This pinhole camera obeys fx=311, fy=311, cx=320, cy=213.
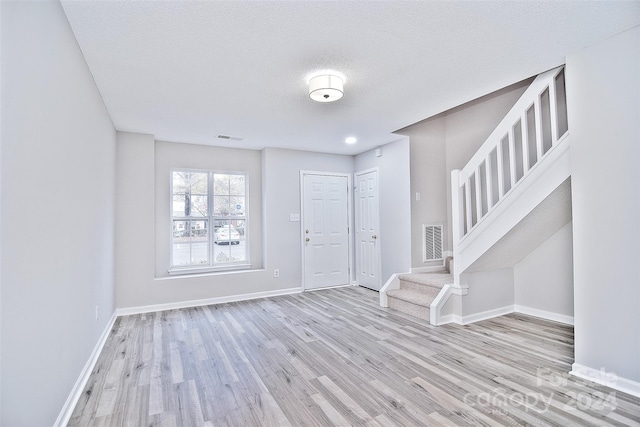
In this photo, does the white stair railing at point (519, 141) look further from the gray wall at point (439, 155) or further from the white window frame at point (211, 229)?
the white window frame at point (211, 229)

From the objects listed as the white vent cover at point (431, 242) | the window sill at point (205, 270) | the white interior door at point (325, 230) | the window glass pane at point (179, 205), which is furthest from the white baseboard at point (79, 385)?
the white vent cover at point (431, 242)

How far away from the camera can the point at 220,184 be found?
5.07 m

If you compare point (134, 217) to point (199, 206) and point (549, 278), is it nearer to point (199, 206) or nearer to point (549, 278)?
point (199, 206)

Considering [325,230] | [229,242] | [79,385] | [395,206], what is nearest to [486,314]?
[395,206]

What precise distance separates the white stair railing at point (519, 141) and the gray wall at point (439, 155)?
0.70 m

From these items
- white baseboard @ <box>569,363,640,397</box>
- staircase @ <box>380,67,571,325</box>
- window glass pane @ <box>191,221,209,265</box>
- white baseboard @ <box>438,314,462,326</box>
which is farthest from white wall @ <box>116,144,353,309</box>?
white baseboard @ <box>569,363,640,397</box>

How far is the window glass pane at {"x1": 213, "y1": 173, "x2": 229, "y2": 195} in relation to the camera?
504 centimetres

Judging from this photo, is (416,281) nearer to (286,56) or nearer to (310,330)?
(310,330)

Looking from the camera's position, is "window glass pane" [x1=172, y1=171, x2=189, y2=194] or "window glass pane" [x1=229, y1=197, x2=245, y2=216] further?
"window glass pane" [x1=229, y1=197, x2=245, y2=216]

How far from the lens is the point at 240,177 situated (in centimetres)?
525

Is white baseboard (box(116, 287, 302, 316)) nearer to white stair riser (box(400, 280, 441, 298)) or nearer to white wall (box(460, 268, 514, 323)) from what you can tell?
white stair riser (box(400, 280, 441, 298))

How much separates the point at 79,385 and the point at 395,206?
4133mm

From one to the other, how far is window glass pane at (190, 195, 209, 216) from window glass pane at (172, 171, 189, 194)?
187 millimetres

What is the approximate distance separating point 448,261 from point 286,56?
12.1 feet
